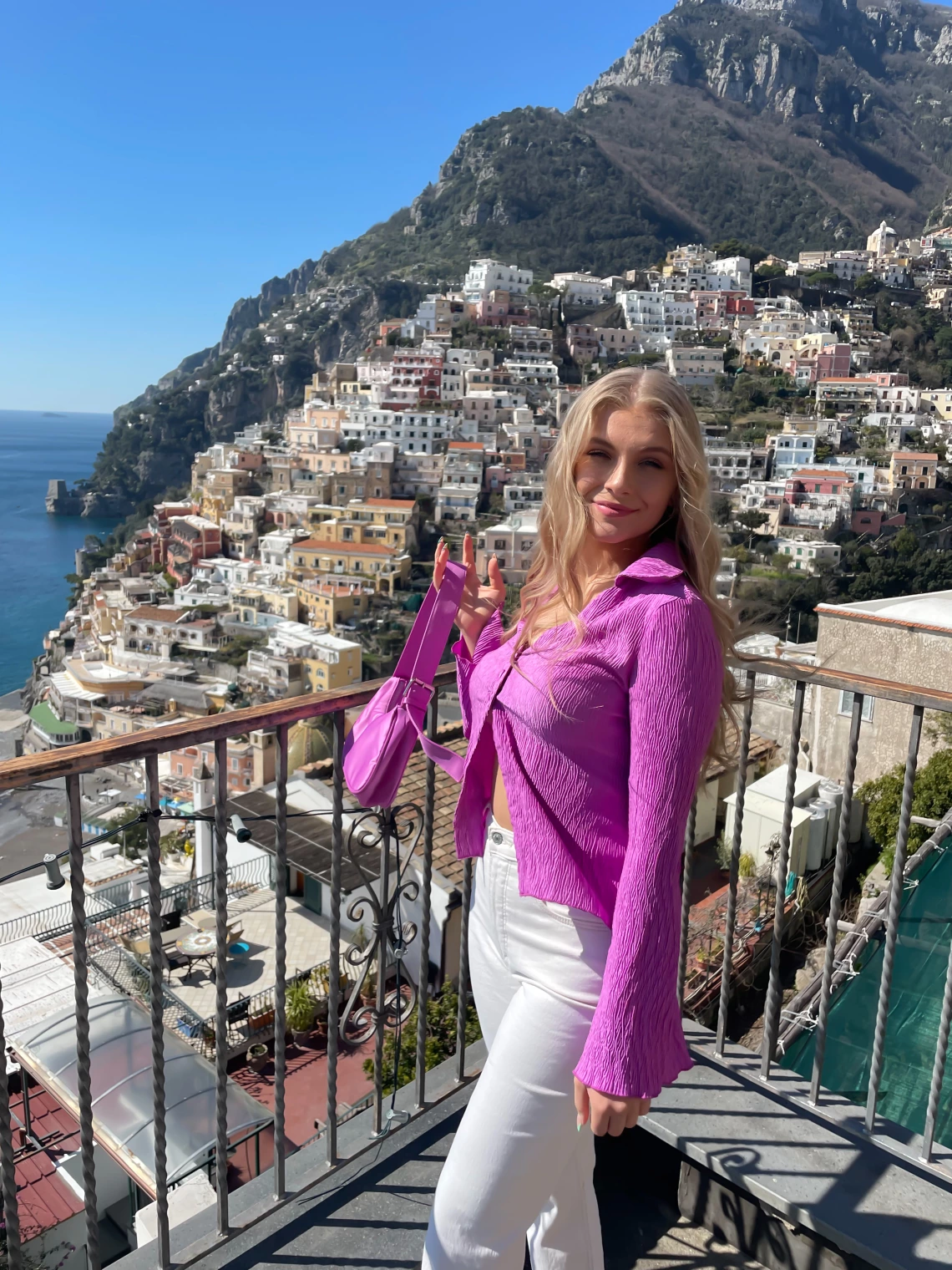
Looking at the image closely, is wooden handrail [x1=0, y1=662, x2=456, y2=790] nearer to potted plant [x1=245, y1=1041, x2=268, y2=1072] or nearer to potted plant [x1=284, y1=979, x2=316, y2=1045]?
potted plant [x1=284, y1=979, x2=316, y2=1045]

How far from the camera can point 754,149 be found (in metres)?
94.8

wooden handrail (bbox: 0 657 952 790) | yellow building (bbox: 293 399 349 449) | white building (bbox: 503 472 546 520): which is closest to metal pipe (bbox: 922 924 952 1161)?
wooden handrail (bbox: 0 657 952 790)

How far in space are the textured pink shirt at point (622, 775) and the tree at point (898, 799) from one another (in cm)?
632

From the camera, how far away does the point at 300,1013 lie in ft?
23.7

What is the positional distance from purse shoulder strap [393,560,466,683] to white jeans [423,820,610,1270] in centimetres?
29

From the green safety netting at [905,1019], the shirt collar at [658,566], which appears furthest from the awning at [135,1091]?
the shirt collar at [658,566]

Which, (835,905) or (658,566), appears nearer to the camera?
(658,566)

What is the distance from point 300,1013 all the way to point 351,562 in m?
28.2

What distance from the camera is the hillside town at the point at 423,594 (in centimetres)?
692

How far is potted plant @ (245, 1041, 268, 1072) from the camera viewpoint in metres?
7.40

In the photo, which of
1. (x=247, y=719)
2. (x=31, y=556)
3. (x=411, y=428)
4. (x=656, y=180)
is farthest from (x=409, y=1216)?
(x=656, y=180)

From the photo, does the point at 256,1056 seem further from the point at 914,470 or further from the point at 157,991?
the point at 914,470

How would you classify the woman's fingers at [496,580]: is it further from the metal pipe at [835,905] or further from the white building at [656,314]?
the white building at [656,314]

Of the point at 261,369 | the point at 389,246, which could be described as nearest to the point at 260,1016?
the point at 261,369
